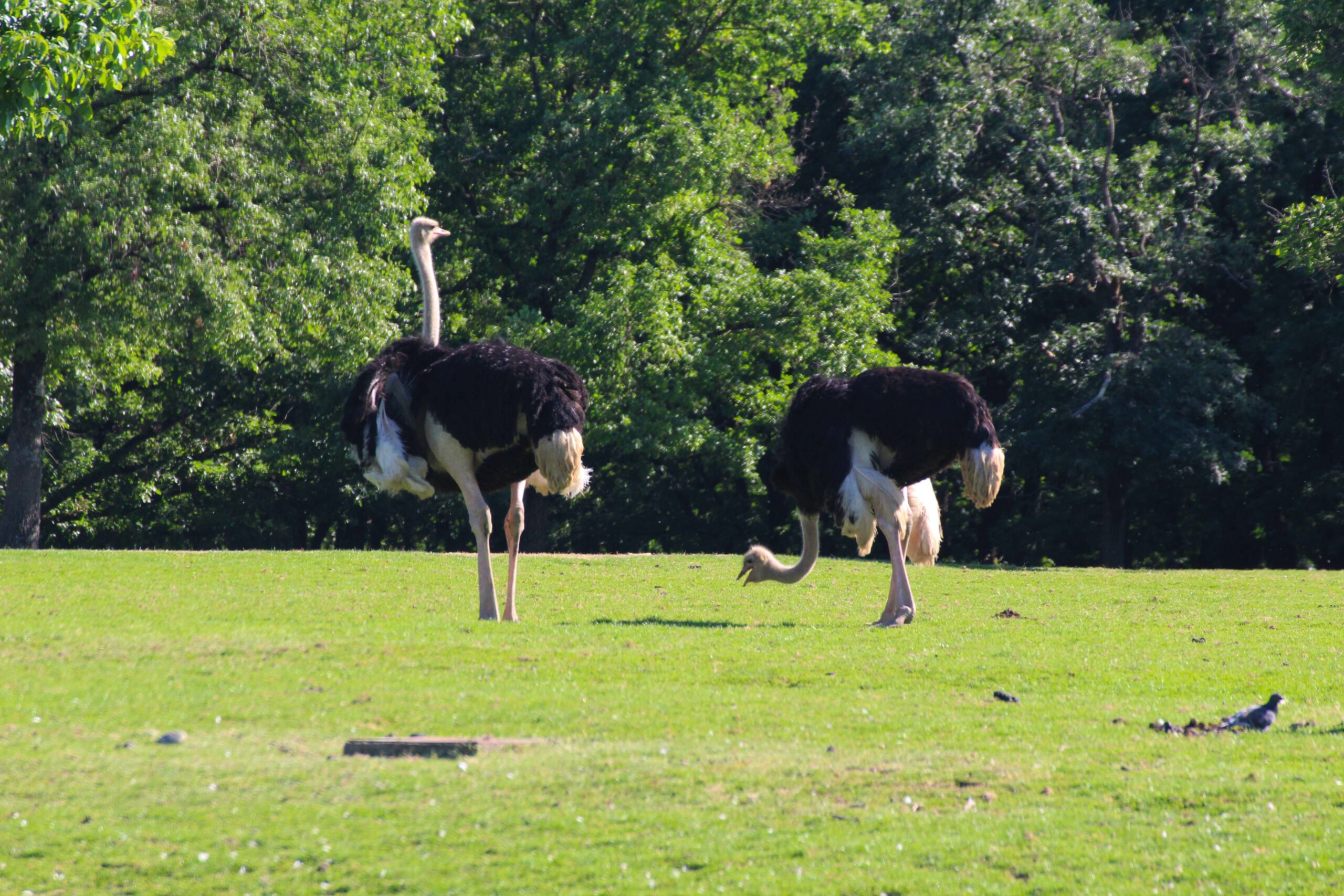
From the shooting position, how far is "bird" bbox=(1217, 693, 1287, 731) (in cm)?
1151

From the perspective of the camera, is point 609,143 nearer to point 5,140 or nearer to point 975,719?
point 5,140

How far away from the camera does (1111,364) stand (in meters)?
34.5

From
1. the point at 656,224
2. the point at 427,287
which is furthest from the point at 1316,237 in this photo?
the point at 427,287

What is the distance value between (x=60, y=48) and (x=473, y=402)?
8388 millimetres

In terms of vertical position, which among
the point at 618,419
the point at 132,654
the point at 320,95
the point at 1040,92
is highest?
the point at 1040,92

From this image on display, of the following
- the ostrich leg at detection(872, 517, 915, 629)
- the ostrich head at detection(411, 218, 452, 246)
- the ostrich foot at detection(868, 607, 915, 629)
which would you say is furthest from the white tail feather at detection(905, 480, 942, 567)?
the ostrich head at detection(411, 218, 452, 246)

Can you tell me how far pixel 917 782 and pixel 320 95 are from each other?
24.8 m

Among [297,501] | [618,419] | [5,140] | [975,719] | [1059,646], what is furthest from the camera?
[297,501]

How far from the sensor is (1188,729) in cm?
1151

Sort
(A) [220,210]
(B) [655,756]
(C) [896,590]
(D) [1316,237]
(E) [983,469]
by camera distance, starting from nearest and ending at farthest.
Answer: (B) [655,756] → (E) [983,469] → (C) [896,590] → (D) [1316,237] → (A) [220,210]

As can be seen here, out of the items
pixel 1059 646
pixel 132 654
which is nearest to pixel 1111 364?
pixel 1059 646

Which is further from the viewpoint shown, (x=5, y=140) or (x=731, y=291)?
(x=731, y=291)

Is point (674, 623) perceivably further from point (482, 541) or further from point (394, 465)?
point (394, 465)

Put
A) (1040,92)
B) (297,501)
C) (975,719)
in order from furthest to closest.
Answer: (297,501)
(1040,92)
(975,719)
